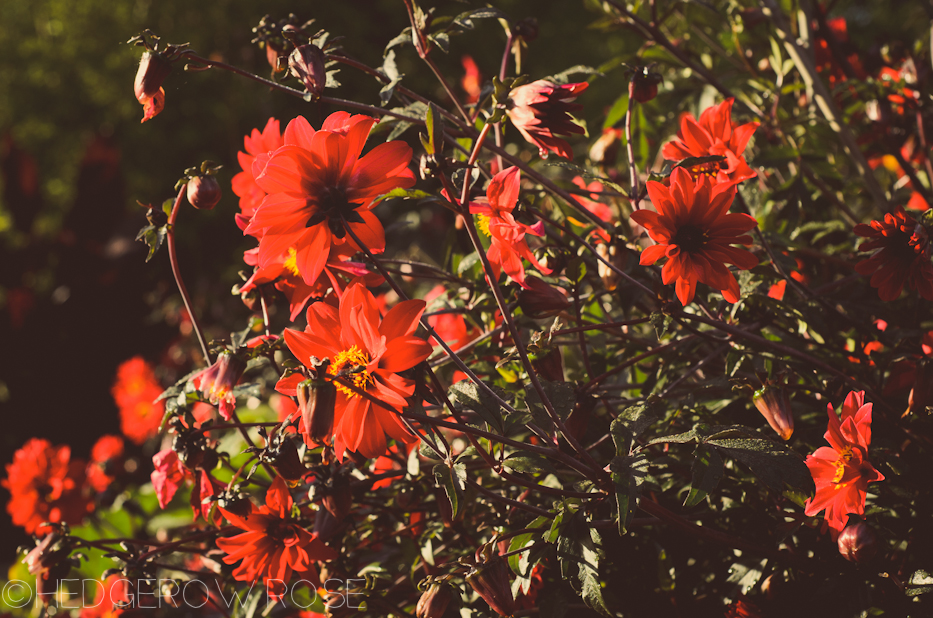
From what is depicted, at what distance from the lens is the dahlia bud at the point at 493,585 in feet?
1.57

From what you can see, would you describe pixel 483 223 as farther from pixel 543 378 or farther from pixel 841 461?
pixel 841 461

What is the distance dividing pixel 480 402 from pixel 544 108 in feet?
0.81

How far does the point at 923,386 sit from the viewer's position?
517mm

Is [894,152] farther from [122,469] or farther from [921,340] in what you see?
[122,469]

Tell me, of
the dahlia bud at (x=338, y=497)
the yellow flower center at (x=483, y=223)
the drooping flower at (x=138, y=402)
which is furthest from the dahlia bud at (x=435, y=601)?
the drooping flower at (x=138, y=402)

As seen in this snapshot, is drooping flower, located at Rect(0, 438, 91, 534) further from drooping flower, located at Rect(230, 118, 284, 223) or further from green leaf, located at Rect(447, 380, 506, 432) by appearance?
green leaf, located at Rect(447, 380, 506, 432)

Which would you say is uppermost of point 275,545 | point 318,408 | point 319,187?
point 319,187

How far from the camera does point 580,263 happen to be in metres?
0.59

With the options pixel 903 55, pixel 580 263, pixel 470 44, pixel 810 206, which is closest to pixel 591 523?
pixel 580 263

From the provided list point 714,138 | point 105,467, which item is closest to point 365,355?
point 714,138

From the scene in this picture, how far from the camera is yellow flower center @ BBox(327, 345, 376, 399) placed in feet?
1.51

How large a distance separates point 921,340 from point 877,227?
7.4 inches

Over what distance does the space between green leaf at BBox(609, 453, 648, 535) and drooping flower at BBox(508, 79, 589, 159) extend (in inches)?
10.8

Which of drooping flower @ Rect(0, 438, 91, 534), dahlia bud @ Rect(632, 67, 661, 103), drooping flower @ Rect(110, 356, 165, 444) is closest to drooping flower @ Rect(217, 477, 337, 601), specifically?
dahlia bud @ Rect(632, 67, 661, 103)
